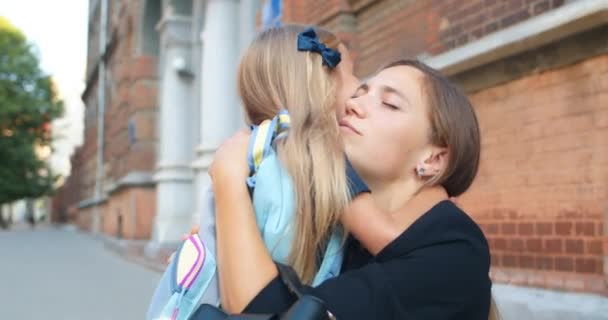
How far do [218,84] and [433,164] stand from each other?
887 cm

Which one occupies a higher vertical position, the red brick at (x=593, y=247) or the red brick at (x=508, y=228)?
the red brick at (x=508, y=228)

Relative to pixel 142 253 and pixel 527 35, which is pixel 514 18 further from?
pixel 142 253

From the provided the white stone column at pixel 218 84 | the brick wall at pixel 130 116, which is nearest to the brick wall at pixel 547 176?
the white stone column at pixel 218 84

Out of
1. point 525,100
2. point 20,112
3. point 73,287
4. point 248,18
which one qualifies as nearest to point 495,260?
point 525,100

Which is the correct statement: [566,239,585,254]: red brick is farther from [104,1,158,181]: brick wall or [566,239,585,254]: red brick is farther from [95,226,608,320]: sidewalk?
[104,1,158,181]: brick wall

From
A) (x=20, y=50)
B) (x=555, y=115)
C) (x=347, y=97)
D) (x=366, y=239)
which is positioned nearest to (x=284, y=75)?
(x=347, y=97)

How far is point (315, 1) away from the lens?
7082 millimetres

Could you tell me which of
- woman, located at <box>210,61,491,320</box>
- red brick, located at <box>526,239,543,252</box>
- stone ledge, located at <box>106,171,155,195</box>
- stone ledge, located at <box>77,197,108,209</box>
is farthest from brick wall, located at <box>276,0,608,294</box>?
stone ledge, located at <box>77,197,108,209</box>

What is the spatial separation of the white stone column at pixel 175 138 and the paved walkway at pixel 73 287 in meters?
1.13

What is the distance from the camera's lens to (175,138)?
43.7ft

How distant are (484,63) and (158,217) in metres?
9.76

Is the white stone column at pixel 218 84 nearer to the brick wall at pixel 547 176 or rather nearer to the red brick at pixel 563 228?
the brick wall at pixel 547 176

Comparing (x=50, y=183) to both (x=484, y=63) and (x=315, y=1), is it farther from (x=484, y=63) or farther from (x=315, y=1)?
(x=484, y=63)

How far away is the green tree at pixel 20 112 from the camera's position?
36.4 m
